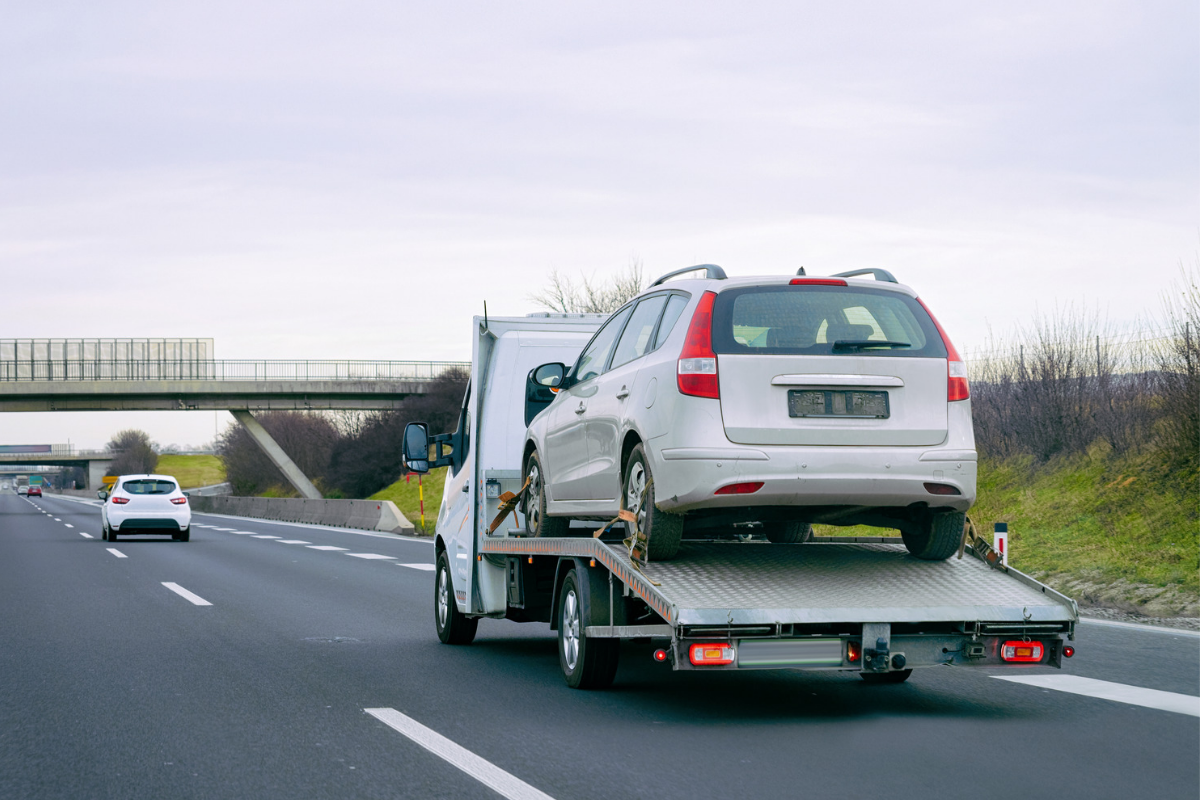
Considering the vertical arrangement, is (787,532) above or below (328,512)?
above

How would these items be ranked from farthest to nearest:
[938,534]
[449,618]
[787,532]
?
1. [449,618]
2. [787,532]
3. [938,534]

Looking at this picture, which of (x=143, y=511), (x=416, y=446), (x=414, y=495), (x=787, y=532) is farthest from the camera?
(x=414, y=495)

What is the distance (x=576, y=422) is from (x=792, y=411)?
1943 mm

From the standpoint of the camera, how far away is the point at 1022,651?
22.6ft

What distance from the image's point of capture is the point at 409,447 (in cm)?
1028

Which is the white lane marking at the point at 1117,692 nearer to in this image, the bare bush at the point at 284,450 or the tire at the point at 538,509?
the tire at the point at 538,509

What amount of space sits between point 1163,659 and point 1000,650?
2929 mm

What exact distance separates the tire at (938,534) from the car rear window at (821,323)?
104 centimetres

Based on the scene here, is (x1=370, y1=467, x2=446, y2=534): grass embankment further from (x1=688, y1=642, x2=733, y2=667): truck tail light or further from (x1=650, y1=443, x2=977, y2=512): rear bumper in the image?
(x1=688, y1=642, x2=733, y2=667): truck tail light

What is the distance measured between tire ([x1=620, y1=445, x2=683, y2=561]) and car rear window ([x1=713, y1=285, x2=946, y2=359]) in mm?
819

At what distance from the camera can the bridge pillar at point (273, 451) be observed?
63312 millimetres

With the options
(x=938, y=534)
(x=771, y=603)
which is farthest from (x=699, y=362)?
(x=938, y=534)

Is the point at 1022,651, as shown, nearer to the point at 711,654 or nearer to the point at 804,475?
the point at 804,475

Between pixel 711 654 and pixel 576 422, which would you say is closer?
pixel 711 654
